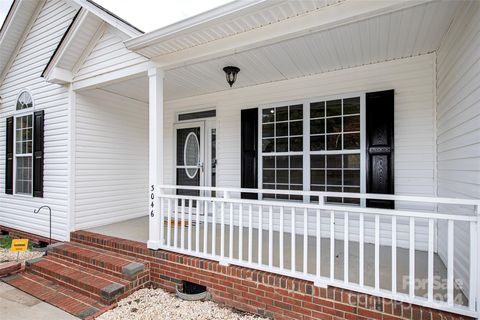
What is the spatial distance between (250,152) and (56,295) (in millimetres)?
3425

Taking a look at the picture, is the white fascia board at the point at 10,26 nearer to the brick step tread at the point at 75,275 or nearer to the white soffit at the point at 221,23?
the white soffit at the point at 221,23

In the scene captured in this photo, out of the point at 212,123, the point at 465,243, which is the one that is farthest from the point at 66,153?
the point at 465,243

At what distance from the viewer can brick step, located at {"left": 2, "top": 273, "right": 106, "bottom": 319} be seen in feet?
9.77

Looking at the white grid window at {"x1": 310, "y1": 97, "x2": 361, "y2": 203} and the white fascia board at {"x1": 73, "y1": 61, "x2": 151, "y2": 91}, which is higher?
the white fascia board at {"x1": 73, "y1": 61, "x2": 151, "y2": 91}

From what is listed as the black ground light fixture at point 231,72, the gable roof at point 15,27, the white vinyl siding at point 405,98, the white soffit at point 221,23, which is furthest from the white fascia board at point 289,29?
the gable roof at point 15,27

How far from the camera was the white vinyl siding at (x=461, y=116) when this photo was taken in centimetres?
218

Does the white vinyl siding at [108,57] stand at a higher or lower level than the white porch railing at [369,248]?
higher

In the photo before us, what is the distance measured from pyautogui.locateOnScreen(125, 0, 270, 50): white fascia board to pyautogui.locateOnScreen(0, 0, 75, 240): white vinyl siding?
8.25ft

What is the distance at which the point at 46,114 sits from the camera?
5.05 metres

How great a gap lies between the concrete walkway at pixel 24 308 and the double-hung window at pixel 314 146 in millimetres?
3339

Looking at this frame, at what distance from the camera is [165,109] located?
598 cm

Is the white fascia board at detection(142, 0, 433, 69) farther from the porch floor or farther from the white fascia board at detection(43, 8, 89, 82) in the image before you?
the porch floor

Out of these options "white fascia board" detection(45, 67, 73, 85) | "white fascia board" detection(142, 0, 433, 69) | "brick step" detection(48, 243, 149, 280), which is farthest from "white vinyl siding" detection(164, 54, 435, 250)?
"white fascia board" detection(45, 67, 73, 85)

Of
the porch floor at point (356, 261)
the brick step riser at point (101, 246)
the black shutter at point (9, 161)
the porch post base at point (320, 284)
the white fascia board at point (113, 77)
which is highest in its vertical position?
the white fascia board at point (113, 77)
